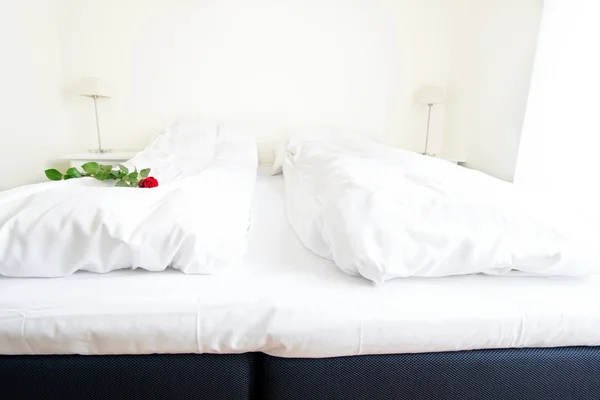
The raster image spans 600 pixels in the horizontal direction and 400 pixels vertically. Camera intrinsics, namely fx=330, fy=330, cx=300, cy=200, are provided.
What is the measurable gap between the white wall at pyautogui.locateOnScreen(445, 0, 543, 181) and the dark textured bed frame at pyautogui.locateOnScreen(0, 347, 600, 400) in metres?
1.58

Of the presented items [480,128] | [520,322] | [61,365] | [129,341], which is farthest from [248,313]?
[480,128]

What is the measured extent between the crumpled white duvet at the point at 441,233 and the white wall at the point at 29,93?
A: 6.83ft

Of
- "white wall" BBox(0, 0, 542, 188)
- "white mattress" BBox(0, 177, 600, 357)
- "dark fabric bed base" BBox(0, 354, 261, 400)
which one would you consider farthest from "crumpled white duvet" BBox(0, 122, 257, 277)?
"white wall" BBox(0, 0, 542, 188)

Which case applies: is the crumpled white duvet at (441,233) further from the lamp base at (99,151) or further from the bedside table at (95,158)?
the lamp base at (99,151)

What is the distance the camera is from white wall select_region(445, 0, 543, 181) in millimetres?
1853

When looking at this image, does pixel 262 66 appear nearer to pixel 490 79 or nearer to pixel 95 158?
pixel 95 158

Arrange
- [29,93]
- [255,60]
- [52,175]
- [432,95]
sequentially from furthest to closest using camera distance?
[255,60] < [432,95] < [29,93] < [52,175]

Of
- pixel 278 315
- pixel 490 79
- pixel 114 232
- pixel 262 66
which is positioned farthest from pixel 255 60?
pixel 278 315

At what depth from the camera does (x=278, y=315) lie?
0.60 m

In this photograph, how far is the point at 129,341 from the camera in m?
0.59

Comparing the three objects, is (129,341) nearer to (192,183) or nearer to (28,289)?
(28,289)

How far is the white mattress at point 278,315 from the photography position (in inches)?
23.2

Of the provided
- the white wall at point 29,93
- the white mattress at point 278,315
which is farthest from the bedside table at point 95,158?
the white mattress at point 278,315

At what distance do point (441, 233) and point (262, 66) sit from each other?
84.7 inches
